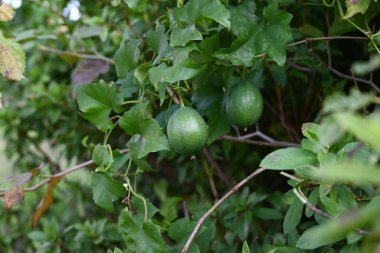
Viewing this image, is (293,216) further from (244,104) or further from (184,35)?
(184,35)

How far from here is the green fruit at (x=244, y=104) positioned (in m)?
1.25

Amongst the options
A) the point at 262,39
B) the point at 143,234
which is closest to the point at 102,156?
the point at 143,234

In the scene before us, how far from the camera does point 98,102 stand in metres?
1.27

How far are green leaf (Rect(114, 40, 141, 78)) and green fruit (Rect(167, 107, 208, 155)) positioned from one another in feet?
0.61

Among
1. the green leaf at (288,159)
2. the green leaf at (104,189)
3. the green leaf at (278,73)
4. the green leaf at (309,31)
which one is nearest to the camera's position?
the green leaf at (288,159)

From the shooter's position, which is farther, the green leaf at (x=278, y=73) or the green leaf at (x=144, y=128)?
the green leaf at (x=278, y=73)

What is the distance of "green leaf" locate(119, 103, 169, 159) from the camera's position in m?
1.18

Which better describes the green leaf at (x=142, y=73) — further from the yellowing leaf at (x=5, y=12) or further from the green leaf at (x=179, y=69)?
the yellowing leaf at (x=5, y=12)

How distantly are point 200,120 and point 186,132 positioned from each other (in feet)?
0.18

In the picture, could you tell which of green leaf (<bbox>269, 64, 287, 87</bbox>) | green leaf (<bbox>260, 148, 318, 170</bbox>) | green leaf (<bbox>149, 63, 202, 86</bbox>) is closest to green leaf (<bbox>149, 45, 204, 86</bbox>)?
green leaf (<bbox>149, 63, 202, 86</bbox>)

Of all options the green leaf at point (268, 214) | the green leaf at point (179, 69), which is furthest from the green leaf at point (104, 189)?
the green leaf at point (268, 214)

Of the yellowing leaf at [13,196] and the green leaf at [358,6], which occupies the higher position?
the green leaf at [358,6]

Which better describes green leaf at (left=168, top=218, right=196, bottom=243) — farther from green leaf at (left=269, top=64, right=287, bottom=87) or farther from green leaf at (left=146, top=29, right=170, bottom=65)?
green leaf at (left=269, top=64, right=287, bottom=87)

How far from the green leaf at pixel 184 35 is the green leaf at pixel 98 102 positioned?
0.21 m
